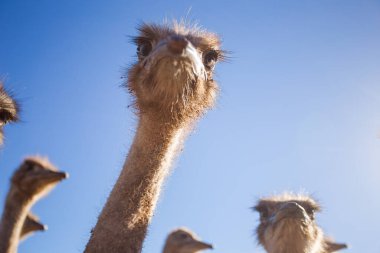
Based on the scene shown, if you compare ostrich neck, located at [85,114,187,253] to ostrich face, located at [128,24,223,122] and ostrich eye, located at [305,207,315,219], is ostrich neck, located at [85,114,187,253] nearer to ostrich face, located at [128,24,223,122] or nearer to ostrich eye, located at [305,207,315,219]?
ostrich face, located at [128,24,223,122]

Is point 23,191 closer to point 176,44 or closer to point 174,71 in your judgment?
point 174,71

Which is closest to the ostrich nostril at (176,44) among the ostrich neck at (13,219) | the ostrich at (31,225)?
the ostrich neck at (13,219)

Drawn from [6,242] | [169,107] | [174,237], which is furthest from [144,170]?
[174,237]

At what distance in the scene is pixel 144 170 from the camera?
4.18 meters

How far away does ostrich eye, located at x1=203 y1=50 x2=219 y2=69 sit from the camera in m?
4.78

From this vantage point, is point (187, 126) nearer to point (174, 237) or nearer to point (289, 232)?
point (289, 232)

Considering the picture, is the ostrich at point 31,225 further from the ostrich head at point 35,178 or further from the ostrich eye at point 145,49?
the ostrich eye at point 145,49

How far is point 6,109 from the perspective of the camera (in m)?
5.79

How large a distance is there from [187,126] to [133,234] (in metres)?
1.51

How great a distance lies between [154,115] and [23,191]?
1.41 metres

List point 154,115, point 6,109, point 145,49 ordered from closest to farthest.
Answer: point 154,115, point 145,49, point 6,109

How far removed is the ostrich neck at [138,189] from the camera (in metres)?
3.56

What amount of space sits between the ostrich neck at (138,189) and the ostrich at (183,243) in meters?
1.59

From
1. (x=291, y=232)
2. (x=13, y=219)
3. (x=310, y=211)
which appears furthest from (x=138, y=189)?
(x=310, y=211)
